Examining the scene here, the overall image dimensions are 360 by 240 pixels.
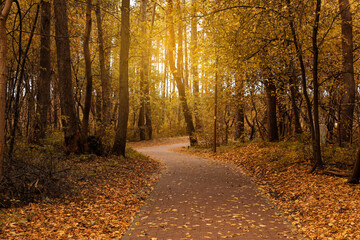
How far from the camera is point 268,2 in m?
9.01

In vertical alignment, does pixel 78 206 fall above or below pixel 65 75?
below

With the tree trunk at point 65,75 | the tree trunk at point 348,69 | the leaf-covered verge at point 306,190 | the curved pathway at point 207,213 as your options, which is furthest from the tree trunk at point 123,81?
the tree trunk at point 348,69

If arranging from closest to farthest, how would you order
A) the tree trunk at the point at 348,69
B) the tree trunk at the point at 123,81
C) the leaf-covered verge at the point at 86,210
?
the leaf-covered verge at the point at 86,210
the tree trunk at the point at 348,69
the tree trunk at the point at 123,81

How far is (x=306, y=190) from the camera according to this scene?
27.6 ft

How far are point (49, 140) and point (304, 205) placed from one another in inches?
410

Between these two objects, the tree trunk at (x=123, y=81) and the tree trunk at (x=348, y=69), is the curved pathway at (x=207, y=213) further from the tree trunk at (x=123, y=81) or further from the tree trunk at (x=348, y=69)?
the tree trunk at (x=348, y=69)

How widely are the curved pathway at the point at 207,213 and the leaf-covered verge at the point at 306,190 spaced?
450 millimetres

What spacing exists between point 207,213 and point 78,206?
2.94m

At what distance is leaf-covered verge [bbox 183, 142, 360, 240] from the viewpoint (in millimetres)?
5863

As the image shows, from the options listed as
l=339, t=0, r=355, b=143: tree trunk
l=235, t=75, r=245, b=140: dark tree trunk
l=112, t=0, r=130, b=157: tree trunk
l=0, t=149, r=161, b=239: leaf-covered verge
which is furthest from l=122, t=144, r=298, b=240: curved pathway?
l=235, t=75, r=245, b=140: dark tree trunk

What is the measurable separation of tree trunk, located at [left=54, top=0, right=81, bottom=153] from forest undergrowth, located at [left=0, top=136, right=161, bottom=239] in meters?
2.31

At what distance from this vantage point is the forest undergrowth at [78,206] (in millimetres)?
5453

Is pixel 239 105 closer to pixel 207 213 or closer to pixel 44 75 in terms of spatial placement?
pixel 44 75

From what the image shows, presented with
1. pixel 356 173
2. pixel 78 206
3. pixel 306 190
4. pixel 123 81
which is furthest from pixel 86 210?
pixel 123 81
